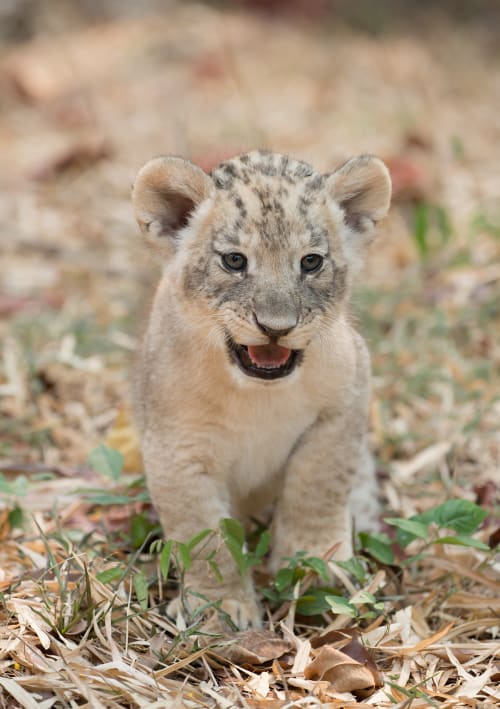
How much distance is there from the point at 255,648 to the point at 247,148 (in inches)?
105

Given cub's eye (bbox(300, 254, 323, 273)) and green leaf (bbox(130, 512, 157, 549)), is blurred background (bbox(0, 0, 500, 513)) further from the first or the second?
green leaf (bbox(130, 512, 157, 549))

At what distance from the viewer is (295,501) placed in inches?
180

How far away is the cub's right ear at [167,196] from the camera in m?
4.18

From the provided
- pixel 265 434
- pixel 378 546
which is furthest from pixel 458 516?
pixel 265 434

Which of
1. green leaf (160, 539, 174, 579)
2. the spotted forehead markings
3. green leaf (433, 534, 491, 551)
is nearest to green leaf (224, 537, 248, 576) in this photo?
green leaf (160, 539, 174, 579)

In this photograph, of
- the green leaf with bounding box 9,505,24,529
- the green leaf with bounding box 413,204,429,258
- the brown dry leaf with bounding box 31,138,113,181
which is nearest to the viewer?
the green leaf with bounding box 9,505,24,529

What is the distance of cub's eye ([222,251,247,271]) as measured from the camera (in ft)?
13.0

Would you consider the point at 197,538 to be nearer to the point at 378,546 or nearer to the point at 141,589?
the point at 141,589

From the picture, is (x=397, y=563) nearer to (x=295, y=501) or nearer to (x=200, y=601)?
(x=295, y=501)

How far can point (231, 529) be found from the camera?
164 inches

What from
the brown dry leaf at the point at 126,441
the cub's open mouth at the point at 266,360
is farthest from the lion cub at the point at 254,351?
the brown dry leaf at the point at 126,441

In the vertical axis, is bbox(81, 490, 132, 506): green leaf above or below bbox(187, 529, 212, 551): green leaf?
below

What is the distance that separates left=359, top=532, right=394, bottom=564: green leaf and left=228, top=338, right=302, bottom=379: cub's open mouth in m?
1.07

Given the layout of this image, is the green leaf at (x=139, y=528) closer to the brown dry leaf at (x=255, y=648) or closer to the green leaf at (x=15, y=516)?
the green leaf at (x=15, y=516)
